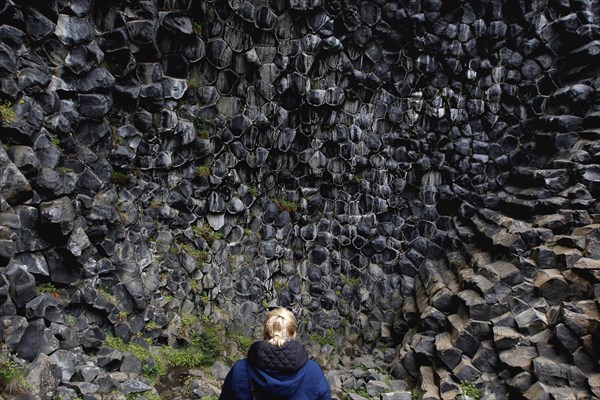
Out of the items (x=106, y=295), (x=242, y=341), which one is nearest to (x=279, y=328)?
(x=106, y=295)

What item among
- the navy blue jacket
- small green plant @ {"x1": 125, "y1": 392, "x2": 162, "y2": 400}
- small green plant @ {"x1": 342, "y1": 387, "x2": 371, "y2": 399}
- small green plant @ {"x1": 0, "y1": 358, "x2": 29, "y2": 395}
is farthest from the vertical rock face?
the navy blue jacket

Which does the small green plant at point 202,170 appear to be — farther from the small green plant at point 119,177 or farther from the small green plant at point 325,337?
the small green plant at point 325,337

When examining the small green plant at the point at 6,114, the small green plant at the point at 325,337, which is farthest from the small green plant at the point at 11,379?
the small green plant at the point at 325,337

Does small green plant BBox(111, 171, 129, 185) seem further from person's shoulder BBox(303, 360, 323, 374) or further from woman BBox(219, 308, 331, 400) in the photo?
person's shoulder BBox(303, 360, 323, 374)

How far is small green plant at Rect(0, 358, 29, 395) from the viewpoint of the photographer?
19.6ft

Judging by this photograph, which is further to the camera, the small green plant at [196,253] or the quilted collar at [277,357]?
the small green plant at [196,253]

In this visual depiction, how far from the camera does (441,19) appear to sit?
1187 cm

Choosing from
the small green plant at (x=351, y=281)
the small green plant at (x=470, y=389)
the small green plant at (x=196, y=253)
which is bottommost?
the small green plant at (x=351, y=281)

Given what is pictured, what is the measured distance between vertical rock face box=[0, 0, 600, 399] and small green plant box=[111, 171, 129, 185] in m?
0.03

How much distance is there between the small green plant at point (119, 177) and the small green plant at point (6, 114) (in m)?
2.13

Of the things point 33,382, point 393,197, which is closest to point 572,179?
point 393,197

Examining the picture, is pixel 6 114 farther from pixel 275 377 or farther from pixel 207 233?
pixel 275 377

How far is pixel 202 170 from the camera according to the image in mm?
10227

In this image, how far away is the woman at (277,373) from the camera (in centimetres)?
339
